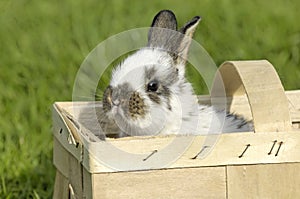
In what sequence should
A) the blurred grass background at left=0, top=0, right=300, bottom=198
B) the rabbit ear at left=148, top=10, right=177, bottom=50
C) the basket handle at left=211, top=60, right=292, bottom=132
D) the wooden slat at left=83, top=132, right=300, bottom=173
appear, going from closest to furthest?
the wooden slat at left=83, top=132, right=300, bottom=173 → the basket handle at left=211, top=60, right=292, bottom=132 → the rabbit ear at left=148, top=10, right=177, bottom=50 → the blurred grass background at left=0, top=0, right=300, bottom=198

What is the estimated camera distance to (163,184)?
263 centimetres

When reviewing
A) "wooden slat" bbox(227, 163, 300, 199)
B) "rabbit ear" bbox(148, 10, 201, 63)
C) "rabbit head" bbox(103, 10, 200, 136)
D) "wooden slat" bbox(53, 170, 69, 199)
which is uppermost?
"rabbit ear" bbox(148, 10, 201, 63)

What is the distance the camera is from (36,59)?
4680 millimetres

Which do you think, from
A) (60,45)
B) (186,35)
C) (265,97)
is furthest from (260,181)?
(60,45)

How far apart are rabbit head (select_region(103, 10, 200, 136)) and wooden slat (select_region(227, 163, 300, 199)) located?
0.36 m

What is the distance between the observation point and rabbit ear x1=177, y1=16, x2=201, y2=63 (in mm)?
3150

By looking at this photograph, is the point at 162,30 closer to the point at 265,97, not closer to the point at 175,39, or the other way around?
the point at 175,39

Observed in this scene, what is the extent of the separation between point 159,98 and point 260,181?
47cm

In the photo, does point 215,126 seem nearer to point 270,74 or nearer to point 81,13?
point 270,74

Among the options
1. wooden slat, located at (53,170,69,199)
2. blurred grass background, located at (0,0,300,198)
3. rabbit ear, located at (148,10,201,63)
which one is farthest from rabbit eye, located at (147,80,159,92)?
blurred grass background, located at (0,0,300,198)

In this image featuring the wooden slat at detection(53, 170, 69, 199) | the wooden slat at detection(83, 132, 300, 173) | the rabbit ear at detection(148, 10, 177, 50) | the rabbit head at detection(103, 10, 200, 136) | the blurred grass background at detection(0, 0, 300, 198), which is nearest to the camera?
the wooden slat at detection(83, 132, 300, 173)

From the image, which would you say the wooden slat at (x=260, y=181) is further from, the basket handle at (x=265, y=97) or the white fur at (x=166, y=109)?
the white fur at (x=166, y=109)

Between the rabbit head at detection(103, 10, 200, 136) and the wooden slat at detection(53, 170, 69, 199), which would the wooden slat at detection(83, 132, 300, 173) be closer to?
the rabbit head at detection(103, 10, 200, 136)

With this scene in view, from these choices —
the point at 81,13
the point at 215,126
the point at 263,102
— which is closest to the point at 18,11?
the point at 81,13
